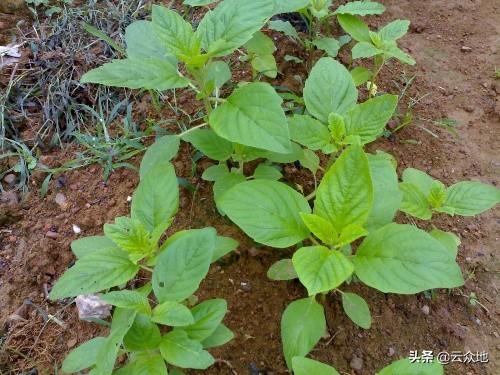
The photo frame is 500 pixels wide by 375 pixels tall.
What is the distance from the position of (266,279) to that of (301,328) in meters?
0.33

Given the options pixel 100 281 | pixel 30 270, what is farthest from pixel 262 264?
pixel 30 270

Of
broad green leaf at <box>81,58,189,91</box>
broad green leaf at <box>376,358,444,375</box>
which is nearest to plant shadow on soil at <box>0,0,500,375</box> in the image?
broad green leaf at <box>376,358,444,375</box>

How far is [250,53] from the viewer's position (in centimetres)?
236

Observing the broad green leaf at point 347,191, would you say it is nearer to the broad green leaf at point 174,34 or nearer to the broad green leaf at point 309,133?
the broad green leaf at point 309,133

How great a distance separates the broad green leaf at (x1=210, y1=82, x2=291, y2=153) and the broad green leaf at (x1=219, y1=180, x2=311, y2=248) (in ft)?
0.50

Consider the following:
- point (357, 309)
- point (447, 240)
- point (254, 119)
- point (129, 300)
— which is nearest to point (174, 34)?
point (254, 119)

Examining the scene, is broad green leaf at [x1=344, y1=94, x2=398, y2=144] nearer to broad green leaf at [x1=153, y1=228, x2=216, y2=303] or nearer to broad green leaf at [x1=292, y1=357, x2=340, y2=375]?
broad green leaf at [x1=153, y1=228, x2=216, y2=303]

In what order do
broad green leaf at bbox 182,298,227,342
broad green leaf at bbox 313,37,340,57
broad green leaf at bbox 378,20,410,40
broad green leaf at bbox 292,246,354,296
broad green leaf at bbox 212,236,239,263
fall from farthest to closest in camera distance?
broad green leaf at bbox 313,37,340,57
broad green leaf at bbox 378,20,410,40
broad green leaf at bbox 212,236,239,263
broad green leaf at bbox 182,298,227,342
broad green leaf at bbox 292,246,354,296

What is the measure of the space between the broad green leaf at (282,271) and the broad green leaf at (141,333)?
1.56 feet

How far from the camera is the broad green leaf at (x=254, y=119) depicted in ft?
5.04

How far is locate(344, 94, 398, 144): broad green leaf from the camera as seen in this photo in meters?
1.75

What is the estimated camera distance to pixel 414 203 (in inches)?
72.2

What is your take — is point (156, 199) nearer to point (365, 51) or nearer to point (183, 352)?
point (183, 352)

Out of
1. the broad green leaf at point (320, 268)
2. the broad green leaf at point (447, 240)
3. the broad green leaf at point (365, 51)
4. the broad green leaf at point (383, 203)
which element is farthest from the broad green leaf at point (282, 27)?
the broad green leaf at point (320, 268)
